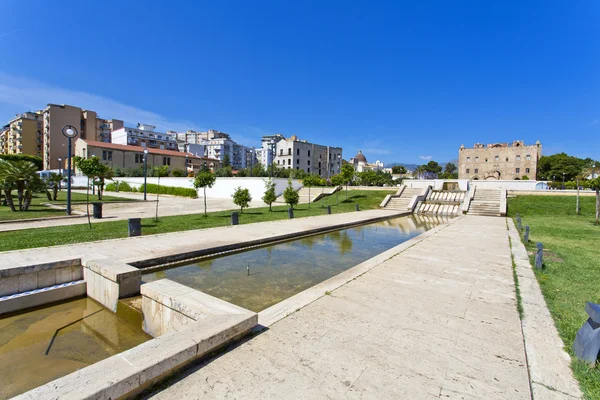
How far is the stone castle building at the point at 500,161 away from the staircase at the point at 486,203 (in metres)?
46.3

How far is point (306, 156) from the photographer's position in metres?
67.8

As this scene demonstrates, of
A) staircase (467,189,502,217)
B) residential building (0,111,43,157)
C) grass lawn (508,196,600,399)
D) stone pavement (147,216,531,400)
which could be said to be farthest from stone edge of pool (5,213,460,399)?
residential building (0,111,43,157)

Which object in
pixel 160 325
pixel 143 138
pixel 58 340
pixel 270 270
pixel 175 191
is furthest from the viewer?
pixel 143 138

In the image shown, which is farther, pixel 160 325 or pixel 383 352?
pixel 160 325

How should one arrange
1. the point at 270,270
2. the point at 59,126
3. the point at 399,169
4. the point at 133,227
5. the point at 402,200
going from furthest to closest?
1. the point at 399,169
2. the point at 59,126
3. the point at 402,200
4. the point at 133,227
5. the point at 270,270

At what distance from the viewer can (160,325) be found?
3926 millimetres

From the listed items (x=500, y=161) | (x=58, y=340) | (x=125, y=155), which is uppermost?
(x=500, y=161)

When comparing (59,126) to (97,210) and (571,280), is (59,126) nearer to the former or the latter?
(97,210)

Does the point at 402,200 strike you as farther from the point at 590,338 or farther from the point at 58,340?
the point at 58,340

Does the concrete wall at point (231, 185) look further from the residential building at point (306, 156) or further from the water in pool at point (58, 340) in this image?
the residential building at point (306, 156)

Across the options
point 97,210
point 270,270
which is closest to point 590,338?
point 270,270

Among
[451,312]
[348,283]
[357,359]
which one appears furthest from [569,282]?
[357,359]

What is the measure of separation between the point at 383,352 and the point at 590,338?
75.1 inches

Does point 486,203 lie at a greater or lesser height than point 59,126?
lesser
